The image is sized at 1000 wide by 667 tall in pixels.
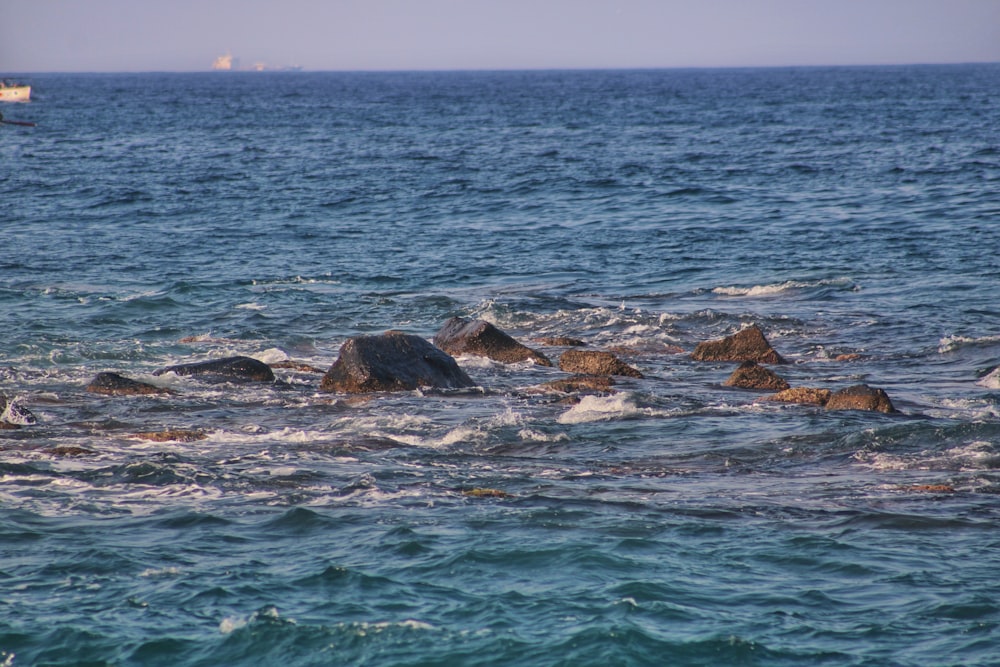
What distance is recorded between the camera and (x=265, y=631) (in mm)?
7926

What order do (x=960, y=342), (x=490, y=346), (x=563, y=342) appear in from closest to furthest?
(x=490, y=346) < (x=960, y=342) < (x=563, y=342)

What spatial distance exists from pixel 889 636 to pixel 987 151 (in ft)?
143

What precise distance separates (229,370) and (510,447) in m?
5.51

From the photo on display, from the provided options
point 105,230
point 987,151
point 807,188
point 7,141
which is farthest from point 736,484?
point 7,141

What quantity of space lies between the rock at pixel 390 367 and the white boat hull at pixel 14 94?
102 m

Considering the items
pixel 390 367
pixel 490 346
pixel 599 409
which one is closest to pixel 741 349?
pixel 490 346

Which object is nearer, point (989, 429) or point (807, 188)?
point (989, 429)

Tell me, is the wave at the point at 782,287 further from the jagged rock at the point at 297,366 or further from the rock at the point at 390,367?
the jagged rock at the point at 297,366

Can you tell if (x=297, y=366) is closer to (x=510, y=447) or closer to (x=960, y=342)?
(x=510, y=447)

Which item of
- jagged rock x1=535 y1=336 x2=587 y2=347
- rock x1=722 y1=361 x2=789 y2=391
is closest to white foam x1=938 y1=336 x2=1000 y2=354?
rock x1=722 y1=361 x2=789 y2=391

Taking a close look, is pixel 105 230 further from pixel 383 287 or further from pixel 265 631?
pixel 265 631

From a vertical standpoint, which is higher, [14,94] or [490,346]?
[14,94]

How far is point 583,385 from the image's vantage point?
15.4 m

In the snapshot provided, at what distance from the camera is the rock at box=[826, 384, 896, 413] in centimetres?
1383
